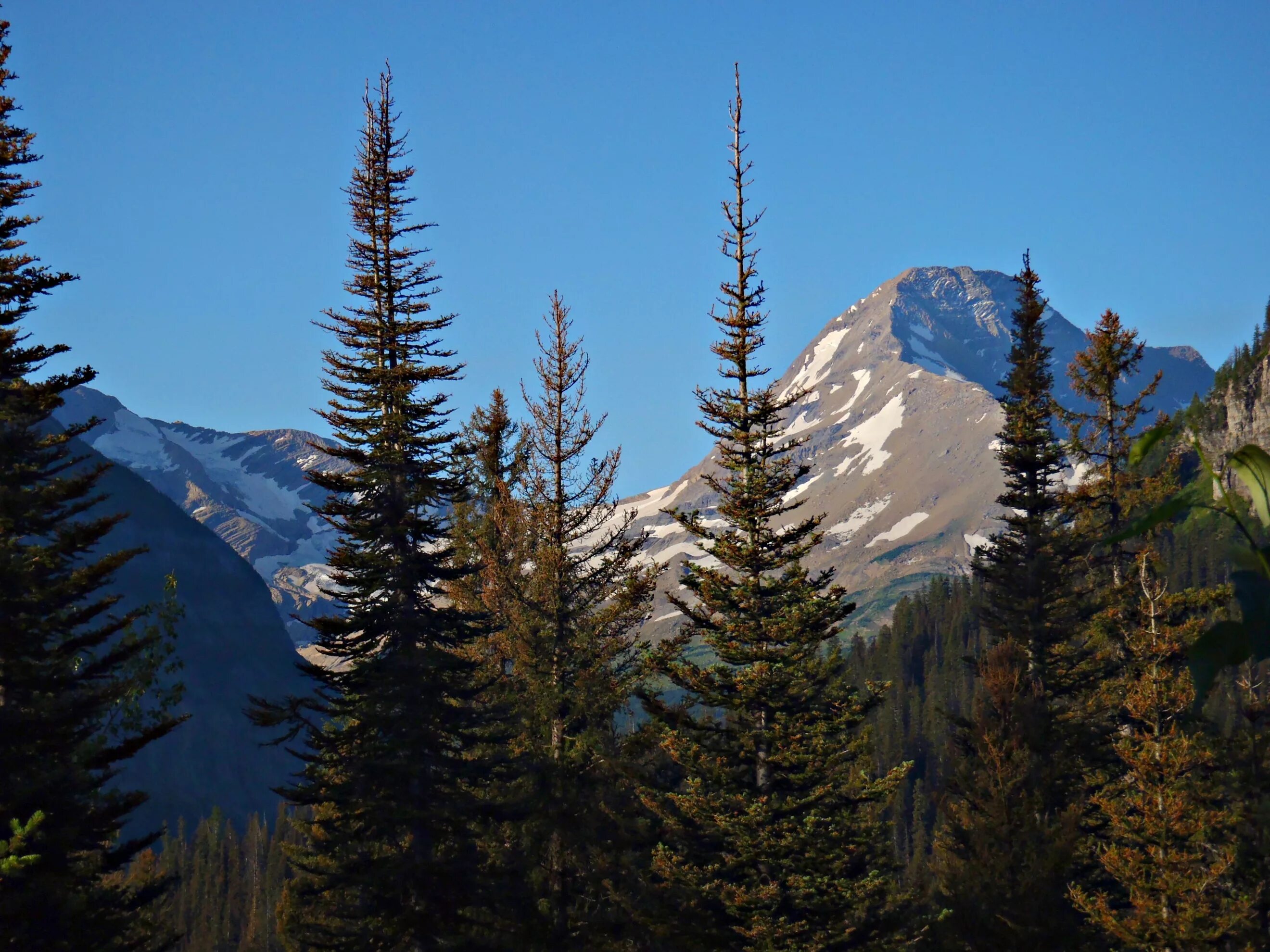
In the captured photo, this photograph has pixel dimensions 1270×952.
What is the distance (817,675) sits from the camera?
28641 mm

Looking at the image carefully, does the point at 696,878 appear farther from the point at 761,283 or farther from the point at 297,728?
the point at 761,283

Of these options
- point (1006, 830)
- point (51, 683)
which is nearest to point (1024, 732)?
point (1006, 830)

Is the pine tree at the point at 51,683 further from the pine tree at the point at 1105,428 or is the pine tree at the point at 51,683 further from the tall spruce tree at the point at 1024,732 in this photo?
the pine tree at the point at 1105,428

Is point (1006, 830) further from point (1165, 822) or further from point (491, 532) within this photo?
point (491, 532)

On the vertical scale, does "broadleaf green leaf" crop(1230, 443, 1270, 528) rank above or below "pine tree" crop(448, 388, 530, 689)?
below

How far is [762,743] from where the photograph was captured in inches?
1132

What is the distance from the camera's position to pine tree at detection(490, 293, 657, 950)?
2900 cm

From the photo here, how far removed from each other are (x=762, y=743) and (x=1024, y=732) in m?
10.8

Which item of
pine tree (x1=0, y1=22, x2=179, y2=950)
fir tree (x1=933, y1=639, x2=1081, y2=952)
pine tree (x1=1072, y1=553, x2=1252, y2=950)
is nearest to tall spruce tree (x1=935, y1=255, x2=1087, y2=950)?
fir tree (x1=933, y1=639, x2=1081, y2=952)

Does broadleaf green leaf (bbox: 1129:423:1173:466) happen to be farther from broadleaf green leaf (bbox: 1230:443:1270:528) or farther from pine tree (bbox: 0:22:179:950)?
pine tree (bbox: 0:22:179:950)

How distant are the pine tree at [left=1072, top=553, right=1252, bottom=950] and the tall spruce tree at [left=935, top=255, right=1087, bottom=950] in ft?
4.34

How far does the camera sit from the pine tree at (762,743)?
2709 cm

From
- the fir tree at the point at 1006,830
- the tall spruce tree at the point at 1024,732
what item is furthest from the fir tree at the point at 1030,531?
the fir tree at the point at 1006,830

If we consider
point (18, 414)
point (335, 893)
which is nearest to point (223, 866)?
point (335, 893)
